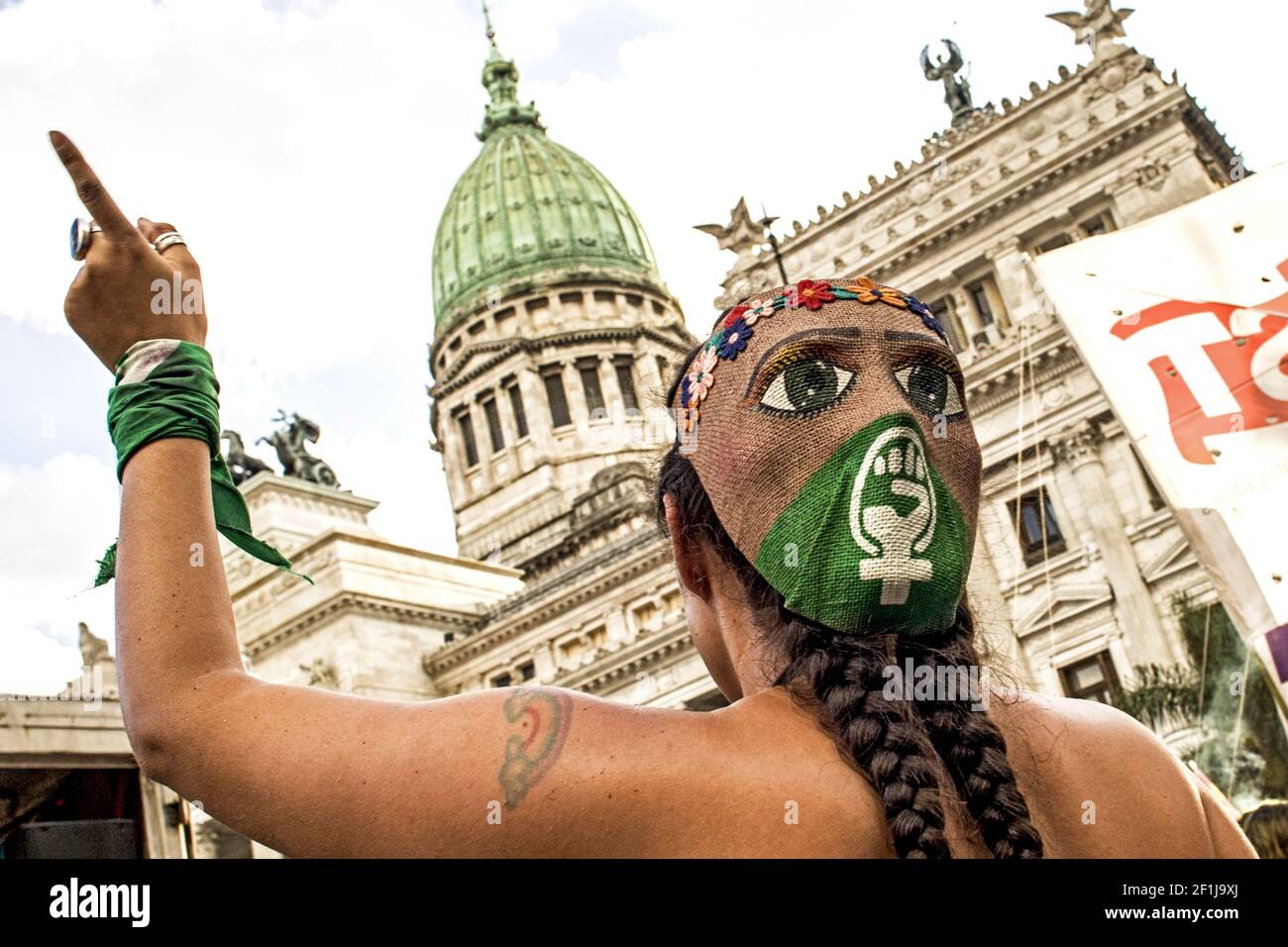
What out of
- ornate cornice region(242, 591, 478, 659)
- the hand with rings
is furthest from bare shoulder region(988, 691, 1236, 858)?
ornate cornice region(242, 591, 478, 659)

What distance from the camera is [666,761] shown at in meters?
Answer: 2.12

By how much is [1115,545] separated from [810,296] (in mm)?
25363

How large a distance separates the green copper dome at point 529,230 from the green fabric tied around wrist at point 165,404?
218 feet

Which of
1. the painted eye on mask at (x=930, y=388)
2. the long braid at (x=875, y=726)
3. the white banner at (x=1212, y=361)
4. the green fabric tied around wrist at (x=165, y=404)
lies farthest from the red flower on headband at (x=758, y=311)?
the white banner at (x=1212, y=361)

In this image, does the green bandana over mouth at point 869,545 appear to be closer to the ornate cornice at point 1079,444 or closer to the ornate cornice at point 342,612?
the ornate cornice at point 1079,444

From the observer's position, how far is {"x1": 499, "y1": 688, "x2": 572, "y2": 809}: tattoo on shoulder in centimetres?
205

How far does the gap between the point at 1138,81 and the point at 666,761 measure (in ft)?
97.3

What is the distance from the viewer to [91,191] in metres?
2.19

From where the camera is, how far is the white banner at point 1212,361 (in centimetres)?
866

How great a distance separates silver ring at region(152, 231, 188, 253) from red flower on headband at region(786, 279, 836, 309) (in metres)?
1.11

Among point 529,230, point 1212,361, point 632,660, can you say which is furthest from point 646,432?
point 529,230

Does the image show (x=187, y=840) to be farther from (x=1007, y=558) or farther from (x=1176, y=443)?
(x=1007, y=558)

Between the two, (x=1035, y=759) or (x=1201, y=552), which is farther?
(x=1201, y=552)
